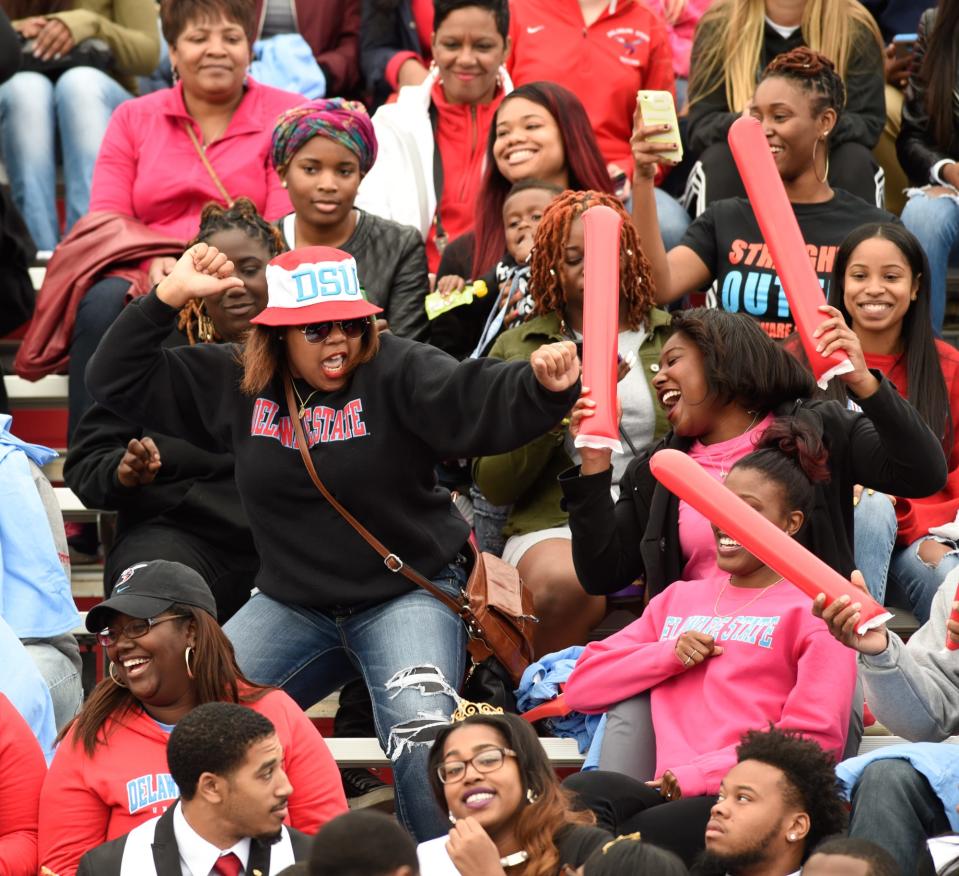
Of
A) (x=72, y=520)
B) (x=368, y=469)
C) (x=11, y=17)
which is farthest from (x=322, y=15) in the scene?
(x=368, y=469)

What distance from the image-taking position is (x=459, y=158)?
6.94 meters

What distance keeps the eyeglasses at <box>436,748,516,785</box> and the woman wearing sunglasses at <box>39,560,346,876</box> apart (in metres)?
0.31

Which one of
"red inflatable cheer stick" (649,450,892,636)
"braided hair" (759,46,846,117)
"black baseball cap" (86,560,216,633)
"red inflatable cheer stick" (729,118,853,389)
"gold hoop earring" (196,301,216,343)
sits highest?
"braided hair" (759,46,846,117)

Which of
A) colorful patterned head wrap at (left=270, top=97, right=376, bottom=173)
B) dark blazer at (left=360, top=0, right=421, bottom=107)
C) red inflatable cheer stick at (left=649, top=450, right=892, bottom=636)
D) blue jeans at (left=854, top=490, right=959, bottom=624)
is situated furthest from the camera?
dark blazer at (left=360, top=0, right=421, bottom=107)

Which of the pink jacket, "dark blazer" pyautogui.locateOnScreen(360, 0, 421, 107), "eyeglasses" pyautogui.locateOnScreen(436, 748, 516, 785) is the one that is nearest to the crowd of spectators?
"eyeglasses" pyautogui.locateOnScreen(436, 748, 516, 785)

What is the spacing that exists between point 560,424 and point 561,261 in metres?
0.49

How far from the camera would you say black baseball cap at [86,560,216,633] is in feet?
14.1

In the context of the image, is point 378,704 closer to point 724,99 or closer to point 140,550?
point 140,550

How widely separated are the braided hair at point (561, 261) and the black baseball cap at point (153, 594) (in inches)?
64.4

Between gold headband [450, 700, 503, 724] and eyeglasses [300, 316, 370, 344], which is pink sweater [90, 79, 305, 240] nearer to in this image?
eyeglasses [300, 316, 370, 344]

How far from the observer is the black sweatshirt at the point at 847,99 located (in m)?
6.86

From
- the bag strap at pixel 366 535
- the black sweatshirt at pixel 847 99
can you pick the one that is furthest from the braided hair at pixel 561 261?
the black sweatshirt at pixel 847 99

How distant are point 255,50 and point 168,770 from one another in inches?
176

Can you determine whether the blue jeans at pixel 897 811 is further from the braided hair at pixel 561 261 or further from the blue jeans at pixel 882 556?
the braided hair at pixel 561 261
